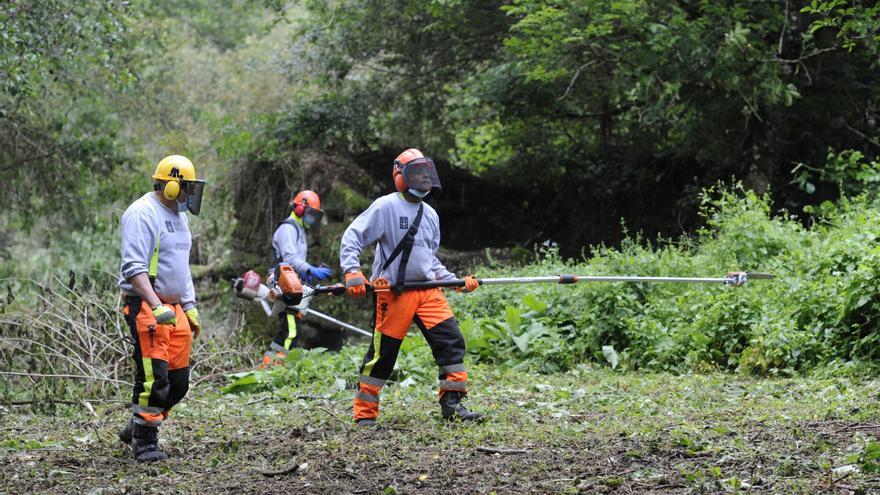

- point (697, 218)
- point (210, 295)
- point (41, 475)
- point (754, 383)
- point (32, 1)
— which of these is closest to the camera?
point (41, 475)

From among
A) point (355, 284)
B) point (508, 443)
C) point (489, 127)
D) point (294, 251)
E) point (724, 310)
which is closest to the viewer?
point (508, 443)

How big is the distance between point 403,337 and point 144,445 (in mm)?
1883

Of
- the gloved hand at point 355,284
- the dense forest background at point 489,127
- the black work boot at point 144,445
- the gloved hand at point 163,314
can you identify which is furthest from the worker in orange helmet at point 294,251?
the gloved hand at point 163,314

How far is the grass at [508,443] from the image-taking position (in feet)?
16.1

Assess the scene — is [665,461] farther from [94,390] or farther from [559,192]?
[559,192]

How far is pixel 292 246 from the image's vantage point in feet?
37.4

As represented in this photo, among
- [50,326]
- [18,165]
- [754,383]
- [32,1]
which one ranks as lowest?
[754,383]

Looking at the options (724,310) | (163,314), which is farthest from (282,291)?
(724,310)

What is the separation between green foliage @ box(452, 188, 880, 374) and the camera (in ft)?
27.1

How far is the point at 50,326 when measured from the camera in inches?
366

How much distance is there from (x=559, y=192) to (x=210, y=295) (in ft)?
20.9

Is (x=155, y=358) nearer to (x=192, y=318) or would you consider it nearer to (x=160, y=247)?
(x=192, y=318)

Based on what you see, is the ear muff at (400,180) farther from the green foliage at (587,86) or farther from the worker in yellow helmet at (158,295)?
the green foliage at (587,86)

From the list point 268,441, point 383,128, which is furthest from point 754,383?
point 383,128
